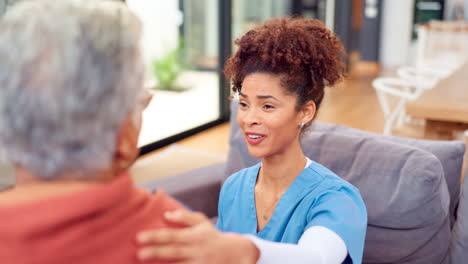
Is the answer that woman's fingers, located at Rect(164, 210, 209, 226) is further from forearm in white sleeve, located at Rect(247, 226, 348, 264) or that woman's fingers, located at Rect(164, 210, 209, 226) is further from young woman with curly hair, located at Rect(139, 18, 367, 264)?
young woman with curly hair, located at Rect(139, 18, 367, 264)

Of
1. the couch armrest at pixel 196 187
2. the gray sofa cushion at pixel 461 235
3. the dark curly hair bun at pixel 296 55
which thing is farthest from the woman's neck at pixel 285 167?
the couch armrest at pixel 196 187

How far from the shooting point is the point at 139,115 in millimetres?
600

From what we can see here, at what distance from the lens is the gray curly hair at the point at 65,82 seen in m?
0.51

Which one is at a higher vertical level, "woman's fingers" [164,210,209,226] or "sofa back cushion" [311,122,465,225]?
"woman's fingers" [164,210,209,226]

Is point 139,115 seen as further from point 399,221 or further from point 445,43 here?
point 445,43

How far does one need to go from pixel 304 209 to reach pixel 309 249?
0.25m

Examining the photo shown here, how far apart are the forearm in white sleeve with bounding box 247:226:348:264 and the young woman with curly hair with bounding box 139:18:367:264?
53mm

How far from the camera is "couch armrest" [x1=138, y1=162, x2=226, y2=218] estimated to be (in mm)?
1868

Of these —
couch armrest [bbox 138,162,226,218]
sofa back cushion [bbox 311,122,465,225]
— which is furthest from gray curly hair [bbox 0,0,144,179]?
couch armrest [bbox 138,162,226,218]

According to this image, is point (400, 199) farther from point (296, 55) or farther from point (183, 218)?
point (183, 218)

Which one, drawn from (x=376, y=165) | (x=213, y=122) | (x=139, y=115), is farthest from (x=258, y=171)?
(x=213, y=122)

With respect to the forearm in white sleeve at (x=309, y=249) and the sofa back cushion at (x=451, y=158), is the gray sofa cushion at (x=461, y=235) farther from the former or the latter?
the forearm in white sleeve at (x=309, y=249)

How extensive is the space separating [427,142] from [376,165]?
0.79ft

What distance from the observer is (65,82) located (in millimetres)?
510
